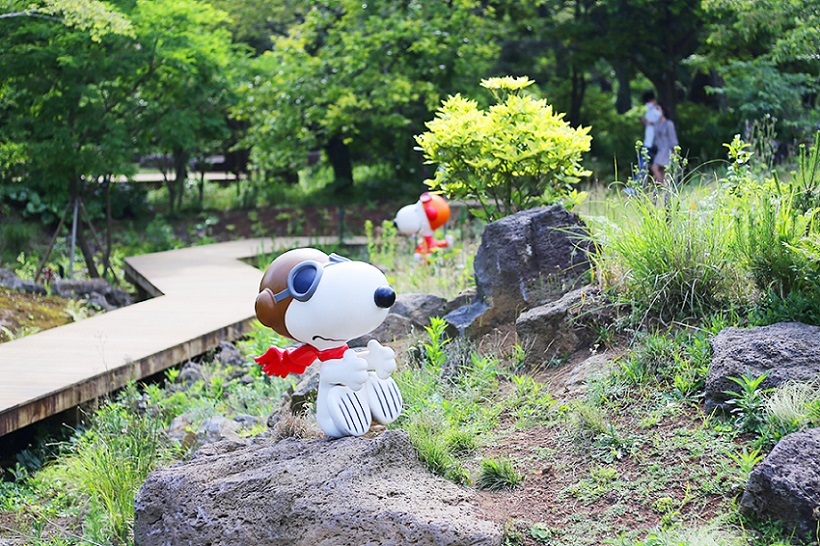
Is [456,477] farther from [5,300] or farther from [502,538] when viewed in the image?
[5,300]

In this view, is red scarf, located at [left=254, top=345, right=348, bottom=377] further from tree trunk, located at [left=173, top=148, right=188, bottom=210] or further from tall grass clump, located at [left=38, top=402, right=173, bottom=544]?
tree trunk, located at [left=173, top=148, right=188, bottom=210]

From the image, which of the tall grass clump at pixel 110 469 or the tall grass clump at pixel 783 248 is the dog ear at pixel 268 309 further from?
the tall grass clump at pixel 783 248

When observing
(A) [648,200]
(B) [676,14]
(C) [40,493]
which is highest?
(B) [676,14]

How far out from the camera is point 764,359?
12.9 feet

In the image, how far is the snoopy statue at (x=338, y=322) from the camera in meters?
3.96

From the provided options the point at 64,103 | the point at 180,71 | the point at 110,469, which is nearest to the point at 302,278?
the point at 110,469

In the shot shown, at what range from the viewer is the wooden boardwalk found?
618 cm

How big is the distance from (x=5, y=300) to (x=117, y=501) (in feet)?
16.8

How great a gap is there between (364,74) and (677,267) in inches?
377

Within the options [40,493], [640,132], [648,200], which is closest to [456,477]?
[648,200]

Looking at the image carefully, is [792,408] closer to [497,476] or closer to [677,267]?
[497,476]

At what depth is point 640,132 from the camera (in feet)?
57.3

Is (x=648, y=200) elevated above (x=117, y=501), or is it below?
above

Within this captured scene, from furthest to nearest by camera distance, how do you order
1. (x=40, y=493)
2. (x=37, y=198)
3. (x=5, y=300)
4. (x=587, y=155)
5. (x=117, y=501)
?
1. (x=587, y=155)
2. (x=37, y=198)
3. (x=5, y=300)
4. (x=40, y=493)
5. (x=117, y=501)
